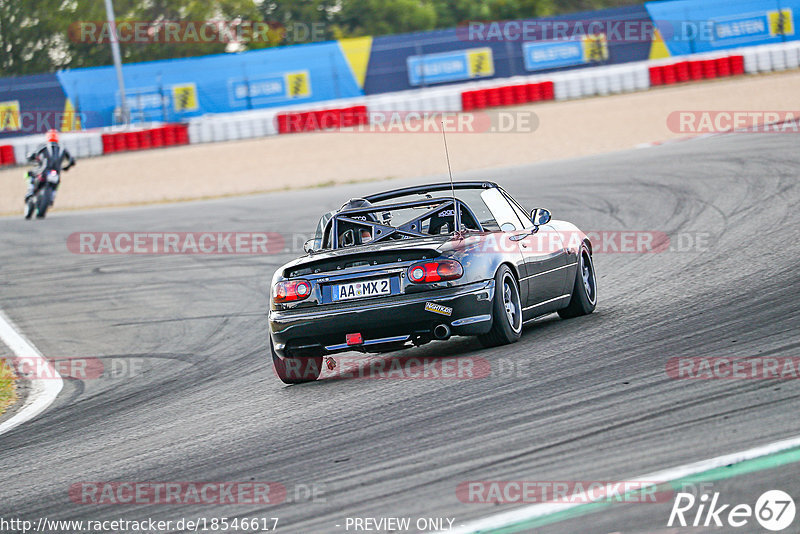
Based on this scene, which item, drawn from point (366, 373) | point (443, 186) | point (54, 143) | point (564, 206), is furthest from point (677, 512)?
point (54, 143)

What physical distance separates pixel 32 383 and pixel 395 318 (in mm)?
3544

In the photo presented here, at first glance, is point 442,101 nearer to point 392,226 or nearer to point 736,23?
point 736,23

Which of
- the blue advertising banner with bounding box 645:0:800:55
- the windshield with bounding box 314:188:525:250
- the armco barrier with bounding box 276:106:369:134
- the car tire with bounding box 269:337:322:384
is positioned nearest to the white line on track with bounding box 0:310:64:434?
the car tire with bounding box 269:337:322:384

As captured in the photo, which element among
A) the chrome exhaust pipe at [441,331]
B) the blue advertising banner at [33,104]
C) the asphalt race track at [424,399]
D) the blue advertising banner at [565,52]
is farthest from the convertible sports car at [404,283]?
the blue advertising banner at [565,52]

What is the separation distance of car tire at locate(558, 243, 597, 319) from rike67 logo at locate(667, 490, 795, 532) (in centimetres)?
477

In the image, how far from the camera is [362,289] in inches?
268

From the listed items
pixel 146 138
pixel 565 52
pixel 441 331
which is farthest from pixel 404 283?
pixel 565 52

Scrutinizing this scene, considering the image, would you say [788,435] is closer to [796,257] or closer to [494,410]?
[494,410]

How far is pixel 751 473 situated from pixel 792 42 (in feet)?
114

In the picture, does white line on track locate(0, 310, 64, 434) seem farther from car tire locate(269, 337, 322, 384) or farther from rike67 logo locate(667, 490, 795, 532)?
rike67 logo locate(667, 490, 795, 532)

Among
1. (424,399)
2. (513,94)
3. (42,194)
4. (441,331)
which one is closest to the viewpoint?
(424,399)

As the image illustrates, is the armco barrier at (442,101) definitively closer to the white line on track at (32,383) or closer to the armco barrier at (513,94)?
the armco barrier at (513,94)

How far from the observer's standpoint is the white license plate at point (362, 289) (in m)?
6.77

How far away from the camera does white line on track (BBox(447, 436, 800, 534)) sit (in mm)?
3777
